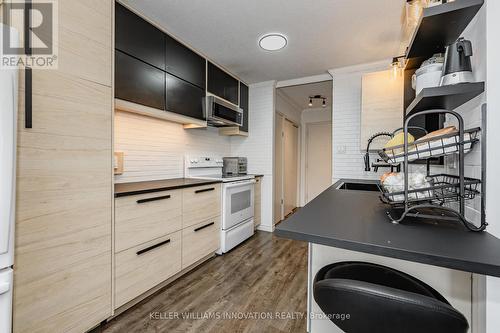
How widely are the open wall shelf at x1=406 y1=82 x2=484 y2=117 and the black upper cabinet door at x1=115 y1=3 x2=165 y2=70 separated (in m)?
1.98

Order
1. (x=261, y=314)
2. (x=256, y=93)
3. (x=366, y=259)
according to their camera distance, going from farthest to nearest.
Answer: (x=256, y=93) → (x=261, y=314) → (x=366, y=259)

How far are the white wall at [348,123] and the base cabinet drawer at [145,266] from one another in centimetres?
230

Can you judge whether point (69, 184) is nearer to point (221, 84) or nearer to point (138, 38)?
point (138, 38)

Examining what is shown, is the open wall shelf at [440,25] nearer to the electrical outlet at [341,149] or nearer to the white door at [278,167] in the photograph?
the electrical outlet at [341,149]

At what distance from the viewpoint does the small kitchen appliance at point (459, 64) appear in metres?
0.79

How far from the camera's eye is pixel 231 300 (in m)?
1.80

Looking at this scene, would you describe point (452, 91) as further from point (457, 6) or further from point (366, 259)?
point (366, 259)

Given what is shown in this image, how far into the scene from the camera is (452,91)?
80 centimetres

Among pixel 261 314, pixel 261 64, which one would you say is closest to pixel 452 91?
pixel 261 314

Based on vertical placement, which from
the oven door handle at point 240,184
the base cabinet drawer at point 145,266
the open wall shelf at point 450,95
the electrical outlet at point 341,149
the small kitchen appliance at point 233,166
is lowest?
the base cabinet drawer at point 145,266

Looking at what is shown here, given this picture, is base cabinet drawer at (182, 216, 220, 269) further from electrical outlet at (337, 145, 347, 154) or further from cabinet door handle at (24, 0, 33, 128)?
electrical outlet at (337, 145, 347, 154)

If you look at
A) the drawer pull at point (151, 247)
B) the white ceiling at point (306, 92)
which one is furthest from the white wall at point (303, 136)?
the drawer pull at point (151, 247)

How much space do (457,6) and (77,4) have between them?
187cm

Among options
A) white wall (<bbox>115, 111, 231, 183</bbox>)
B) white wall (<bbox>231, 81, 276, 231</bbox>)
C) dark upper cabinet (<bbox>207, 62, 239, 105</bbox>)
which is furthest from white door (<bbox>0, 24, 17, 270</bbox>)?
white wall (<bbox>231, 81, 276, 231</bbox>)
